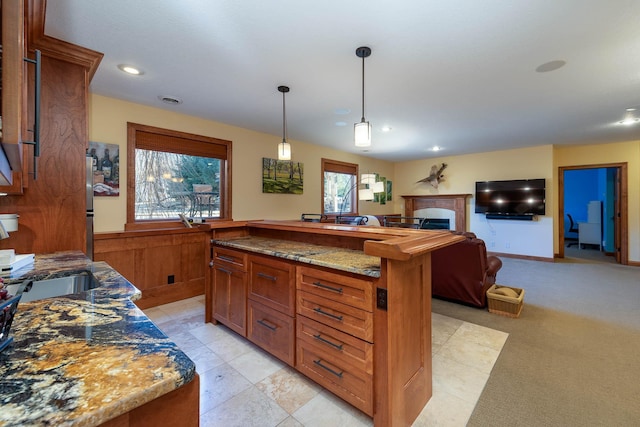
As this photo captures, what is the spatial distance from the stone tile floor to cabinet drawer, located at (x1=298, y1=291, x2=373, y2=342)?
534mm

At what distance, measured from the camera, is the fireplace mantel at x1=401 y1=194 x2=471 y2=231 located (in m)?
6.72

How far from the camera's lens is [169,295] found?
3443 mm

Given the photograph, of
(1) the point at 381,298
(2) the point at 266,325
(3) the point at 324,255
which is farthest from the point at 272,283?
(1) the point at 381,298

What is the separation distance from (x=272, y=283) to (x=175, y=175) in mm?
2574

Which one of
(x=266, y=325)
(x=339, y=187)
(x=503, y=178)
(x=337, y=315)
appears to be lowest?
(x=266, y=325)

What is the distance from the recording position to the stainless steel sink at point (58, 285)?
127 cm

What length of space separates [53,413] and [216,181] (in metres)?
4.00

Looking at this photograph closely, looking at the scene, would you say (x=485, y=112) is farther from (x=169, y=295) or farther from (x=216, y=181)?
(x=169, y=295)

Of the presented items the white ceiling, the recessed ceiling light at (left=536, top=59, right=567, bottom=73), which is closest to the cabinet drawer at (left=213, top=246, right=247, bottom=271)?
the white ceiling

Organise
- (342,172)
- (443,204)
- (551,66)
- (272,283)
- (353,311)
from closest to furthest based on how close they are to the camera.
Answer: (353,311), (272,283), (551,66), (342,172), (443,204)

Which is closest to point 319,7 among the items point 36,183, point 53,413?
point 53,413

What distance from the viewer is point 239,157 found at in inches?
171

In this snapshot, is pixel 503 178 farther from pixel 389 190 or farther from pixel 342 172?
pixel 342 172

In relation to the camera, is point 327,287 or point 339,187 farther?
point 339,187
